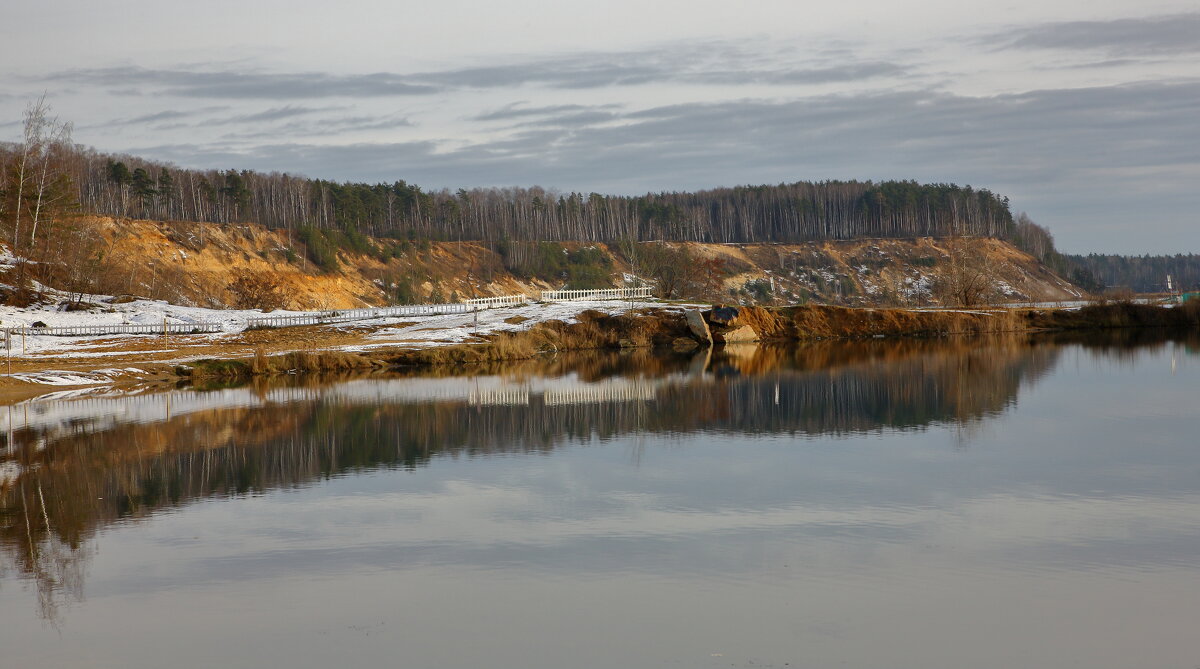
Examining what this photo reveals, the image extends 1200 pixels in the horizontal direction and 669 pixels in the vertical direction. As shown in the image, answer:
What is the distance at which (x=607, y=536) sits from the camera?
48.2 feet

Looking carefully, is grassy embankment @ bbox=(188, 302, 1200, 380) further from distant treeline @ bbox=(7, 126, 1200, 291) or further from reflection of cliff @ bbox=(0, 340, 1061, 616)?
distant treeline @ bbox=(7, 126, 1200, 291)

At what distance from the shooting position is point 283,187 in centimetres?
12300

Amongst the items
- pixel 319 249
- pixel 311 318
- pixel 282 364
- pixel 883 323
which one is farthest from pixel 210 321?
pixel 319 249

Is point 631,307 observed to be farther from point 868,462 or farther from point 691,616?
point 691,616

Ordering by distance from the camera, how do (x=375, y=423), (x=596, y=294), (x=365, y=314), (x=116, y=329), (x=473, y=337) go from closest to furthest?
A: (x=375, y=423)
(x=116, y=329)
(x=473, y=337)
(x=365, y=314)
(x=596, y=294)

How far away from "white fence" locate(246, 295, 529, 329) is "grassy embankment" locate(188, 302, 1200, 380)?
23.2ft

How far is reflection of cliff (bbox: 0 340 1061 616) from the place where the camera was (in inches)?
699

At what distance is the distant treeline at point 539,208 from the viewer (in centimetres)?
10919

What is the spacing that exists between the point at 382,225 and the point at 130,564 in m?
115

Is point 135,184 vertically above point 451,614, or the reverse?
point 135,184

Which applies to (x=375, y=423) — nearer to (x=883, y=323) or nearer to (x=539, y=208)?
(x=883, y=323)

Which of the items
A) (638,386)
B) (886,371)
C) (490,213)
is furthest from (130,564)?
(490,213)

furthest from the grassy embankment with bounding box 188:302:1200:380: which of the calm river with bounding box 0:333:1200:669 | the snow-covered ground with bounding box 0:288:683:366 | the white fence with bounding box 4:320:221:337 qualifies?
the calm river with bounding box 0:333:1200:669

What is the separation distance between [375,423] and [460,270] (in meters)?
88.0
